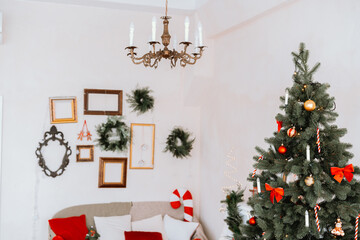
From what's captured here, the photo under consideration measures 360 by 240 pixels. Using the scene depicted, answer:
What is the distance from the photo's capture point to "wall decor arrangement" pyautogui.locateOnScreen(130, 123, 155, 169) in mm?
4867

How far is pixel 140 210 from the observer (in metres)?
4.78

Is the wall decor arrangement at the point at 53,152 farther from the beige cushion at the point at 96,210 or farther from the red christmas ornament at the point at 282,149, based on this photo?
the red christmas ornament at the point at 282,149

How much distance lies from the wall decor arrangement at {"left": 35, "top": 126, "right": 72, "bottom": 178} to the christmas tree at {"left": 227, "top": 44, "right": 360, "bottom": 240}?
3.05 meters

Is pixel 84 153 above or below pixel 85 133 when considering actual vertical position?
below

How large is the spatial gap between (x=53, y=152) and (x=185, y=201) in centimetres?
166

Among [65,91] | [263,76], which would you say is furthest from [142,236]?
[263,76]

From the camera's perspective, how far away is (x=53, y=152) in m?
4.58

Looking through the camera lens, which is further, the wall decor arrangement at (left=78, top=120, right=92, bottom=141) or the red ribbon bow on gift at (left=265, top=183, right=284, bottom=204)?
the wall decor arrangement at (left=78, top=120, right=92, bottom=141)

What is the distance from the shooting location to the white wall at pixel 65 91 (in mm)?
4488

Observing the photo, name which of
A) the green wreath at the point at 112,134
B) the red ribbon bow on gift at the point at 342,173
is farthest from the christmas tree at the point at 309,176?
the green wreath at the point at 112,134

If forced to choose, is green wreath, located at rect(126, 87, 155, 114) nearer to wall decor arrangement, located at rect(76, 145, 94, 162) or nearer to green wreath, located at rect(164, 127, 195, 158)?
green wreath, located at rect(164, 127, 195, 158)

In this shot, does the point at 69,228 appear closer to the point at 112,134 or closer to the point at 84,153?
the point at 84,153

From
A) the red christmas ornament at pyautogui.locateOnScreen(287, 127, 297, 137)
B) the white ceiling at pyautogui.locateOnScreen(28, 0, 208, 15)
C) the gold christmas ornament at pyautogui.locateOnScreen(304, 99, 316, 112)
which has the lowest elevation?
the red christmas ornament at pyautogui.locateOnScreen(287, 127, 297, 137)

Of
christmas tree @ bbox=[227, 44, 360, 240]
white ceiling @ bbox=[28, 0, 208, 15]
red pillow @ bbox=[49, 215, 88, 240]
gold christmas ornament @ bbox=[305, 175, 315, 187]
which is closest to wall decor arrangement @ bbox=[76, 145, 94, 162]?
red pillow @ bbox=[49, 215, 88, 240]
